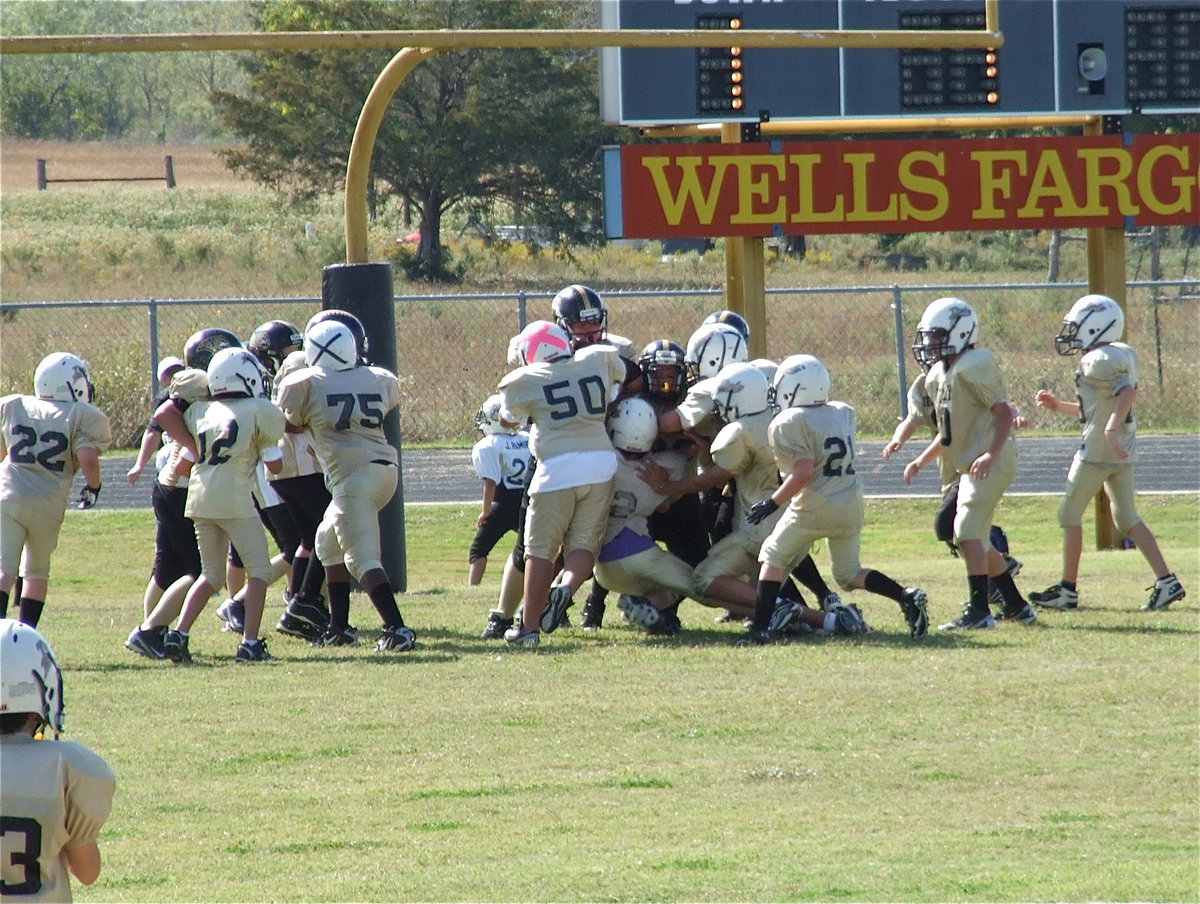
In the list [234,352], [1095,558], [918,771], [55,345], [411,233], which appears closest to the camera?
[918,771]

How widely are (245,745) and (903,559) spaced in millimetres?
9068

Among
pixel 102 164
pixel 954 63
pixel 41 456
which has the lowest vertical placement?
pixel 41 456

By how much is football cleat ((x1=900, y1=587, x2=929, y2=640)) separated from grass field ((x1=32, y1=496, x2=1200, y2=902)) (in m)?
0.15

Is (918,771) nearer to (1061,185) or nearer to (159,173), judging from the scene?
(1061,185)

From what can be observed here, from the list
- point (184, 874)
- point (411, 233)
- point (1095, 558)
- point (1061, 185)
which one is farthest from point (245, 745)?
point (411, 233)

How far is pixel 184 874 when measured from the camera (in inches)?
219

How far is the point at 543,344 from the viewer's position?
9758 millimetres

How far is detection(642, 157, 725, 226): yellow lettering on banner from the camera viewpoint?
1523cm

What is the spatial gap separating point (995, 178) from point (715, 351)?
6150 mm

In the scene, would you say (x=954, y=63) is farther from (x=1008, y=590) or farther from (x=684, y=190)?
(x=1008, y=590)

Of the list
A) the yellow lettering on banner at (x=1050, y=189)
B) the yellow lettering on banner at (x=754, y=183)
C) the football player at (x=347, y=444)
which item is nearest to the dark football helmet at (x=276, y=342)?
the football player at (x=347, y=444)

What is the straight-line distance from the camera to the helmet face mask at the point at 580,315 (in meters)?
10.3

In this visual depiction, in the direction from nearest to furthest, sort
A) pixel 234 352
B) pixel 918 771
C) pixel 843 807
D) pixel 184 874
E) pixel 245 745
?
pixel 184 874
pixel 843 807
pixel 918 771
pixel 245 745
pixel 234 352

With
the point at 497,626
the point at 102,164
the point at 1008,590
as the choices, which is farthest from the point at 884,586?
the point at 102,164
